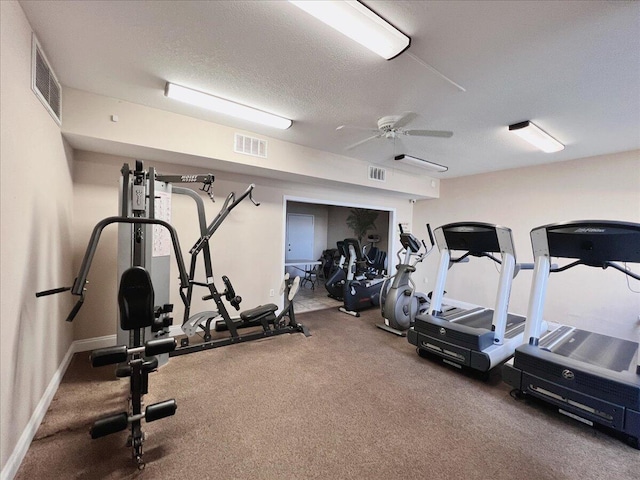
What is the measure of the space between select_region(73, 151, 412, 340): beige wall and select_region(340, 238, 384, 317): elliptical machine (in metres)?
1.13

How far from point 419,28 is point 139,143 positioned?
278cm

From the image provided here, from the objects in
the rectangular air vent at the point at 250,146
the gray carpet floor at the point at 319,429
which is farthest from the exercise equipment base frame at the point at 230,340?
the rectangular air vent at the point at 250,146

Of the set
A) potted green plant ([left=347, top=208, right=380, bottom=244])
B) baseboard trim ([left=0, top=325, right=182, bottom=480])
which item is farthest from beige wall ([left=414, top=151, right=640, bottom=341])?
baseboard trim ([left=0, top=325, right=182, bottom=480])

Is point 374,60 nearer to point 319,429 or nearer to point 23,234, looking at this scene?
point 23,234

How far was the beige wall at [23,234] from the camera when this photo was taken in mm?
1455

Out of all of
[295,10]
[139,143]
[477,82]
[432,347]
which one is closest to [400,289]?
[432,347]

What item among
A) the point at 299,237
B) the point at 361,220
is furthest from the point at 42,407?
the point at 361,220

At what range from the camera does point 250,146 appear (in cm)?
351

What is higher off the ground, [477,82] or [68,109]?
[477,82]

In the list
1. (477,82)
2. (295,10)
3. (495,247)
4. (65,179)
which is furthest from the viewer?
(495,247)

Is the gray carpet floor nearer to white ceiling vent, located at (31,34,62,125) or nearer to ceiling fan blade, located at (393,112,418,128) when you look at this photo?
white ceiling vent, located at (31,34,62,125)

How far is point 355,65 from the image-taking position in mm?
2061

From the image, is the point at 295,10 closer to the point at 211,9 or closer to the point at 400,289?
the point at 211,9

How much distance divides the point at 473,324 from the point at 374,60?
309cm
